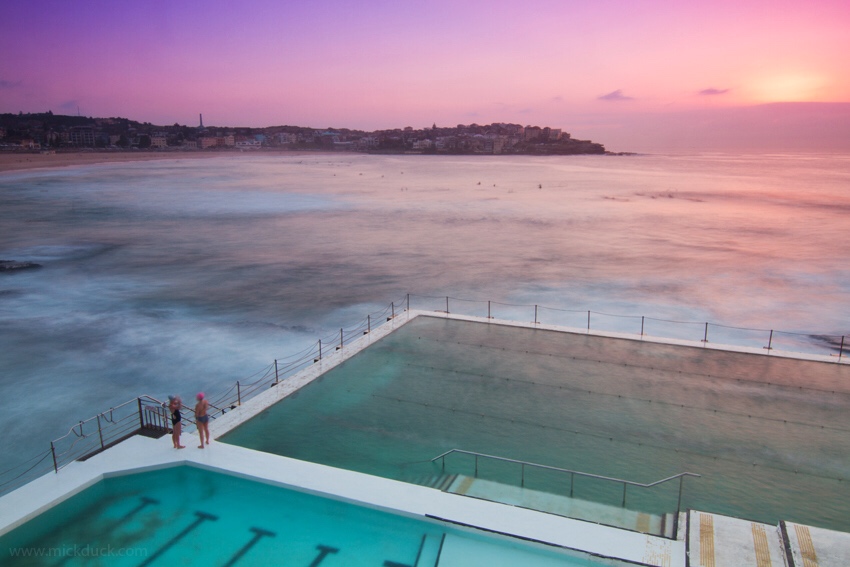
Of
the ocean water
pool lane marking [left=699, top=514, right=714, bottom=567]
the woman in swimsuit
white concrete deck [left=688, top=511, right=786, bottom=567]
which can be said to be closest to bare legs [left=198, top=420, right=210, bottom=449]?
the woman in swimsuit

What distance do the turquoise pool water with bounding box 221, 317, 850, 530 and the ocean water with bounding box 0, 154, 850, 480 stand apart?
4.34 metres

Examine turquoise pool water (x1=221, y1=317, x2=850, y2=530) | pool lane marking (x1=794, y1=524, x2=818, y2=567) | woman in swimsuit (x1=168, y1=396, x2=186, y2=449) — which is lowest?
turquoise pool water (x1=221, y1=317, x2=850, y2=530)

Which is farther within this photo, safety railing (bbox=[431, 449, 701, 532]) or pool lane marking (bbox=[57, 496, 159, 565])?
safety railing (bbox=[431, 449, 701, 532])

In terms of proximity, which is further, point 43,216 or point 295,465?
point 43,216

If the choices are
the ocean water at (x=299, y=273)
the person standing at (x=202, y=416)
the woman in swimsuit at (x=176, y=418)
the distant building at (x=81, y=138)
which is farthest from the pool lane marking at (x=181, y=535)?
the distant building at (x=81, y=138)

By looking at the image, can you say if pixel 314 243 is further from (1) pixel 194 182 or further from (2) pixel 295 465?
(1) pixel 194 182

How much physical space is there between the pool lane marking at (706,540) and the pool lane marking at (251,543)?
4.71 metres

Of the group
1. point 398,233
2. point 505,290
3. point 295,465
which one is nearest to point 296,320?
point 505,290

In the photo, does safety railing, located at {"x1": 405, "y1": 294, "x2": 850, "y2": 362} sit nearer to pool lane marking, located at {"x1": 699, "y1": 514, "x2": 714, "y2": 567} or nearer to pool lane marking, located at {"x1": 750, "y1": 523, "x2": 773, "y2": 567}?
pool lane marking, located at {"x1": 699, "y1": 514, "x2": 714, "y2": 567}

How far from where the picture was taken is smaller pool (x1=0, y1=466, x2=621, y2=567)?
6.27 meters

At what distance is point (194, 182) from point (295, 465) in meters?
71.6

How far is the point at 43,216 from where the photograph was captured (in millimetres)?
40625

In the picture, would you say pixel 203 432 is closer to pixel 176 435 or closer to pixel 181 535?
pixel 176 435

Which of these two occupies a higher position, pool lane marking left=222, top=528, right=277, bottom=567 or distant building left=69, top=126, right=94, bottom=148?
distant building left=69, top=126, right=94, bottom=148
